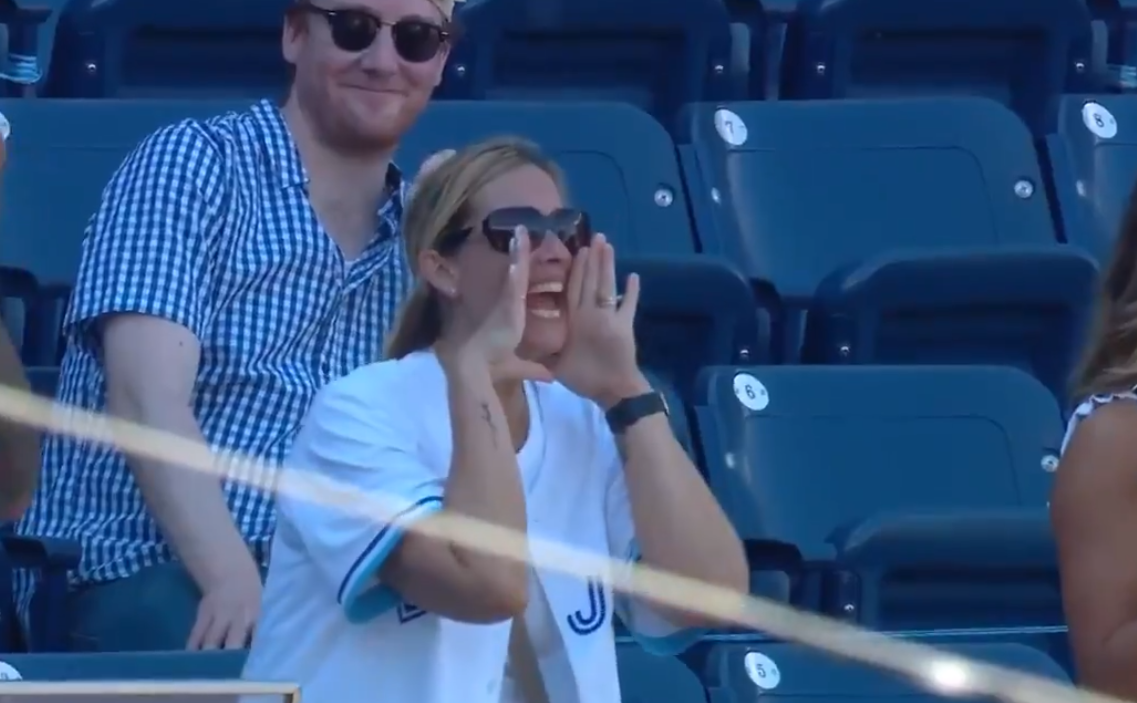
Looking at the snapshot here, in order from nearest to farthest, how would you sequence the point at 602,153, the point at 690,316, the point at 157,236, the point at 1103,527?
the point at 1103,527 → the point at 157,236 → the point at 690,316 → the point at 602,153

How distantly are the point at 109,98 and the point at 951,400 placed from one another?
4.70 feet

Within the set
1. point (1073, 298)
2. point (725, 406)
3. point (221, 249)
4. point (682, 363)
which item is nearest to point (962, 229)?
point (1073, 298)

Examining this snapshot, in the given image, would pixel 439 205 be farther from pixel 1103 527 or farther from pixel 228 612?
pixel 1103 527

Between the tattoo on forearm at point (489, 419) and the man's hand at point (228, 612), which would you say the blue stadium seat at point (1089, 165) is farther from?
the tattoo on forearm at point (489, 419)

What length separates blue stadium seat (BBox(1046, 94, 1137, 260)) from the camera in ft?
12.1

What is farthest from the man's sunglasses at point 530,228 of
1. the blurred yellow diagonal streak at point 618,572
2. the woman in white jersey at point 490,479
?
the blurred yellow diagonal streak at point 618,572

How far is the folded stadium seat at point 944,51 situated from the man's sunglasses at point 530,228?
5.91 feet

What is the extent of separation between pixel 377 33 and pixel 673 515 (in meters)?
0.89

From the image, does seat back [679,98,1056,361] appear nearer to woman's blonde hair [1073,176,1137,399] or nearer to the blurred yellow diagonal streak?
the blurred yellow diagonal streak

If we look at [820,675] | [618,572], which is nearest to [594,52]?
[820,675]

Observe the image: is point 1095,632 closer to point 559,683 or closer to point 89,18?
point 559,683

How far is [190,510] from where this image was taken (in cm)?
248

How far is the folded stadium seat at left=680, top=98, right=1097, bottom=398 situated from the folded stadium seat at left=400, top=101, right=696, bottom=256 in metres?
0.08

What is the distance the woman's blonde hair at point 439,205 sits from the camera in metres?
2.17
